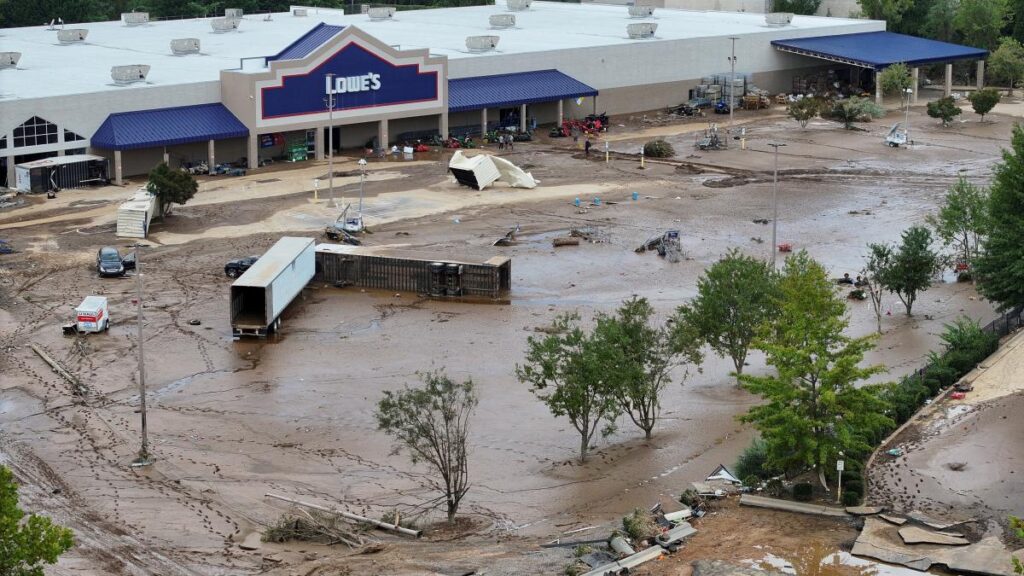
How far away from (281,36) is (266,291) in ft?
183

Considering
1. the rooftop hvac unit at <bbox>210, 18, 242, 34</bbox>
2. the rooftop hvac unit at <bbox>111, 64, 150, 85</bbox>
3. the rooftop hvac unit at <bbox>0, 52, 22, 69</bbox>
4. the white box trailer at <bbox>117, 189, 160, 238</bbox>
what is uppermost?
the rooftop hvac unit at <bbox>210, 18, 242, 34</bbox>

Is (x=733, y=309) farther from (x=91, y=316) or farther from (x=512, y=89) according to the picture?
(x=512, y=89)

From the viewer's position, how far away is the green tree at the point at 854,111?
96.8 m

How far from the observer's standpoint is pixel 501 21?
113 meters

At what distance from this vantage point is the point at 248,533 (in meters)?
35.6

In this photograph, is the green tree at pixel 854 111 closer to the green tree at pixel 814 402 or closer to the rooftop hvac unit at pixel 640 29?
the rooftop hvac unit at pixel 640 29

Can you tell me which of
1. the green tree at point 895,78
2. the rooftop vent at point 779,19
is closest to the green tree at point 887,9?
the rooftop vent at point 779,19

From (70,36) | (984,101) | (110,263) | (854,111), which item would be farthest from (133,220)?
(984,101)

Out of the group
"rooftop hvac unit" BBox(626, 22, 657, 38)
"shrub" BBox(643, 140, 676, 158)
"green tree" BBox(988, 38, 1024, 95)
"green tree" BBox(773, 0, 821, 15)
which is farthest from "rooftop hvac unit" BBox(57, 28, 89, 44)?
"green tree" BBox(988, 38, 1024, 95)

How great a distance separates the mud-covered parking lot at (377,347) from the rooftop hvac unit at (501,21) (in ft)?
88.9

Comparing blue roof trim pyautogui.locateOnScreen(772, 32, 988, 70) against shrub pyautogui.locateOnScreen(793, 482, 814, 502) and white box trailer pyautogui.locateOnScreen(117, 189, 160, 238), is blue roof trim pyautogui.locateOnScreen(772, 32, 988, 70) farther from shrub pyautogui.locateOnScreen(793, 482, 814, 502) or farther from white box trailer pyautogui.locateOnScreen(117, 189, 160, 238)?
shrub pyautogui.locateOnScreen(793, 482, 814, 502)

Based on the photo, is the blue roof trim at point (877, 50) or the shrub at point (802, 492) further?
the blue roof trim at point (877, 50)

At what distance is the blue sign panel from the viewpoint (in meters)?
82.5

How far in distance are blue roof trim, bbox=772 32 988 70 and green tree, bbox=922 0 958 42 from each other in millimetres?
7926
